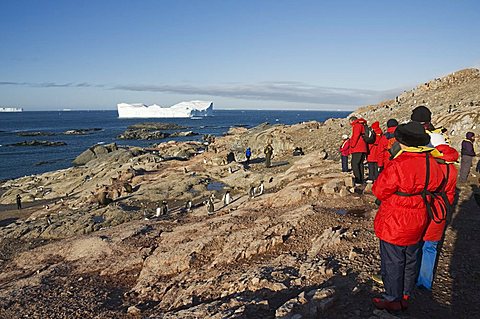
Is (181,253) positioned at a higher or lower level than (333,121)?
lower

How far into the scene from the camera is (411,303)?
188 inches

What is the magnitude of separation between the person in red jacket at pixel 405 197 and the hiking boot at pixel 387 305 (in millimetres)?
120

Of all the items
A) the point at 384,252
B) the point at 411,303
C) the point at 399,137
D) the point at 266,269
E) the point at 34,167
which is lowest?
the point at 34,167

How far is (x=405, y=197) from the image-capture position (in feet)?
13.5

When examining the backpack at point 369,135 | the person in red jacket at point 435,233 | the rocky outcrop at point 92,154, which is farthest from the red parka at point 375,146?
the rocky outcrop at point 92,154

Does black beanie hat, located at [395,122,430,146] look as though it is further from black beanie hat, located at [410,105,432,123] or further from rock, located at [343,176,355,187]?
rock, located at [343,176,355,187]

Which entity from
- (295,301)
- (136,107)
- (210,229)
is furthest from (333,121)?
(136,107)

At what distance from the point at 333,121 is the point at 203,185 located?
15557 millimetres

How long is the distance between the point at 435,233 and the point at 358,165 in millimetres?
6926

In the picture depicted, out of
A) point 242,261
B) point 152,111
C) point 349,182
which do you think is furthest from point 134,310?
point 152,111

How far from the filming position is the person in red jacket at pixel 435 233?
14.4 ft

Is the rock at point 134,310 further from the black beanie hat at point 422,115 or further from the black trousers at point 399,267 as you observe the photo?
the black beanie hat at point 422,115

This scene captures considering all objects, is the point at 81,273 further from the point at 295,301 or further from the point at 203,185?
the point at 203,185

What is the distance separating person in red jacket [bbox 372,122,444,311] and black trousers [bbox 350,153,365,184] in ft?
22.4
